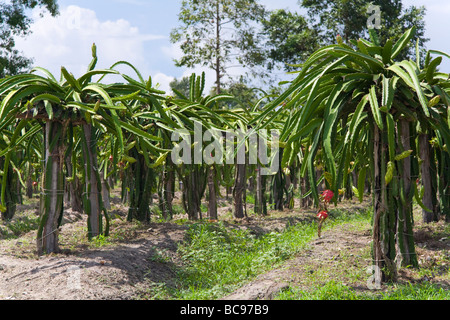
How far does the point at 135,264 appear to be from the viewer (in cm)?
406

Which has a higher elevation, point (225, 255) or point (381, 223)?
point (381, 223)

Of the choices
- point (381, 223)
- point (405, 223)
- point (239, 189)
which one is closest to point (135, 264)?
point (381, 223)

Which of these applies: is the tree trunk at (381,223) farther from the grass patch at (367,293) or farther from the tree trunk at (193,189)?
the tree trunk at (193,189)

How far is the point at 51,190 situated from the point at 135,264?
1.05m

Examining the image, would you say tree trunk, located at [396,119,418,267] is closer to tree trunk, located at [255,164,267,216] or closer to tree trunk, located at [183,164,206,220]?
tree trunk, located at [183,164,206,220]

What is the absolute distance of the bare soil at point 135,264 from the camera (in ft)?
11.1

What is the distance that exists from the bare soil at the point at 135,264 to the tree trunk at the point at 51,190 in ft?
0.50

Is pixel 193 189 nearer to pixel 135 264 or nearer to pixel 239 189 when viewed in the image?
pixel 239 189

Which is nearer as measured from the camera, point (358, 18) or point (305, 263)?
point (305, 263)
